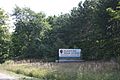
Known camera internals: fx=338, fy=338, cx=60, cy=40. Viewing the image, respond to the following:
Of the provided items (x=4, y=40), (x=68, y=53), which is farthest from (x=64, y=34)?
(x=68, y=53)

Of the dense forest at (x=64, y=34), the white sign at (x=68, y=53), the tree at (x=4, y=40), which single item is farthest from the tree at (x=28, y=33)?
the white sign at (x=68, y=53)

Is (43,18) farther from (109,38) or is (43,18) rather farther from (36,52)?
(109,38)

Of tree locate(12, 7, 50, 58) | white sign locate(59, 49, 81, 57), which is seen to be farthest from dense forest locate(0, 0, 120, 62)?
white sign locate(59, 49, 81, 57)

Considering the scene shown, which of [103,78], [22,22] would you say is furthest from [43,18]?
[103,78]

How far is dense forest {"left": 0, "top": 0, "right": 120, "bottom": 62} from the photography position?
44750 millimetres

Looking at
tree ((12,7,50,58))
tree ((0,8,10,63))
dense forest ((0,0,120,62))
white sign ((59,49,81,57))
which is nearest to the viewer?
dense forest ((0,0,120,62))

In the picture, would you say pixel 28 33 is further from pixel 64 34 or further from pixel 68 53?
pixel 68 53

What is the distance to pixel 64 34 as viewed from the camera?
6100 centimetres

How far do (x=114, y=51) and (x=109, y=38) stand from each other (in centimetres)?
185

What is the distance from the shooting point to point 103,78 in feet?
65.9

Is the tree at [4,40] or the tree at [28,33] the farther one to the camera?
the tree at [4,40]

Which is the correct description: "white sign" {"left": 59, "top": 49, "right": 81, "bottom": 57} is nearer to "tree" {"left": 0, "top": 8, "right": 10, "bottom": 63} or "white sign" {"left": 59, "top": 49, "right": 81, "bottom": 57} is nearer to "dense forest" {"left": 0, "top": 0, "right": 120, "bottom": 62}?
"dense forest" {"left": 0, "top": 0, "right": 120, "bottom": 62}

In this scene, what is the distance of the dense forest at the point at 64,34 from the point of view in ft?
147

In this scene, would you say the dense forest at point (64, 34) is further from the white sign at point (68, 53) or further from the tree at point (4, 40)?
the white sign at point (68, 53)
